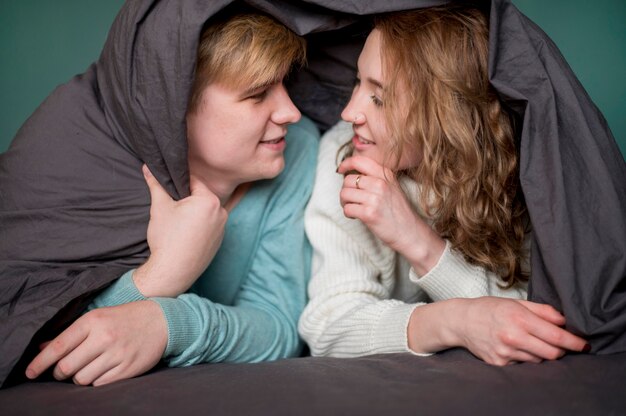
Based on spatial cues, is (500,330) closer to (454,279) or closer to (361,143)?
(454,279)

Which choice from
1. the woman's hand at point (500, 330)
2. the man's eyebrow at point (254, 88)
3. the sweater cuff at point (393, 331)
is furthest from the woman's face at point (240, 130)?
the woman's hand at point (500, 330)

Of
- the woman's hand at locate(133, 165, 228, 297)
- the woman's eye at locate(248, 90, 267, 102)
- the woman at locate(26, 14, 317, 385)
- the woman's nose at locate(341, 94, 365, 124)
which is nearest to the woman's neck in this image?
the woman at locate(26, 14, 317, 385)

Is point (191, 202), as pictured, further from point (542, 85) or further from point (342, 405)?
point (542, 85)

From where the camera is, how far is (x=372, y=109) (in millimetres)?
1621

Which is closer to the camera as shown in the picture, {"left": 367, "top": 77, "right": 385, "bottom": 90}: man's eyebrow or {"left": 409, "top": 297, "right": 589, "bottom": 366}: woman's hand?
{"left": 409, "top": 297, "right": 589, "bottom": 366}: woman's hand

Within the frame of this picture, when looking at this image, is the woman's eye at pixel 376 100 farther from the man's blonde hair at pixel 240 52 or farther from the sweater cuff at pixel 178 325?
the sweater cuff at pixel 178 325

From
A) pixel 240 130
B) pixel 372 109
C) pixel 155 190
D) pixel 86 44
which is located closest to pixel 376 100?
pixel 372 109

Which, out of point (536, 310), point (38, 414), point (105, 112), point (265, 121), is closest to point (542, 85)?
point (536, 310)

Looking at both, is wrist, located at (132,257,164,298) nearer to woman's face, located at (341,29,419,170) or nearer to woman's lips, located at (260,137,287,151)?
woman's lips, located at (260,137,287,151)

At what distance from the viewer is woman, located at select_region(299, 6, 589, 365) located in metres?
1.53

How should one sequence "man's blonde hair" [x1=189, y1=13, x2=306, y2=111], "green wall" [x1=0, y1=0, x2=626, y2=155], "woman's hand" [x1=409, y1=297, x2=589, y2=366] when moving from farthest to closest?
"green wall" [x1=0, y1=0, x2=626, y2=155] < "man's blonde hair" [x1=189, y1=13, x2=306, y2=111] < "woman's hand" [x1=409, y1=297, x2=589, y2=366]

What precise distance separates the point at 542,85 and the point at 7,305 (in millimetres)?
1061

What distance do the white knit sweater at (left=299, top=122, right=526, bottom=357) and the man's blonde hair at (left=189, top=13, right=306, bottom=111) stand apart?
1.13 ft

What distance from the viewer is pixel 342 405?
1.15 metres
